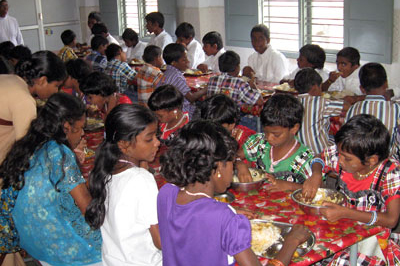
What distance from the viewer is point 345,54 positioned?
491cm

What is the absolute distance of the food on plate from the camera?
6.25 ft

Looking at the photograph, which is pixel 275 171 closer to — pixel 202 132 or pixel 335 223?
pixel 335 223

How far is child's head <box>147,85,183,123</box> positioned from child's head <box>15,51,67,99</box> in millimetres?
671

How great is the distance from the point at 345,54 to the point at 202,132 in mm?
3647

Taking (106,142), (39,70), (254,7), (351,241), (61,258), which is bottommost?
(61,258)

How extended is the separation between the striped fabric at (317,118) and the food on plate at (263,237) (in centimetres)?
196

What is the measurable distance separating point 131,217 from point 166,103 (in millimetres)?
1597

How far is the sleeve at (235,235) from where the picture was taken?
5.10ft

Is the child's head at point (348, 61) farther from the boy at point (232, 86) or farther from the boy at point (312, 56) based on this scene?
the boy at point (232, 86)

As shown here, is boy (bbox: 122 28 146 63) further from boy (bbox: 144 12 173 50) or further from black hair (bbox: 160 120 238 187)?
black hair (bbox: 160 120 238 187)

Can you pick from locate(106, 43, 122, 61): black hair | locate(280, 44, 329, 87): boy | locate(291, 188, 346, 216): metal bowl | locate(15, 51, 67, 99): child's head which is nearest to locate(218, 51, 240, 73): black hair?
locate(280, 44, 329, 87): boy

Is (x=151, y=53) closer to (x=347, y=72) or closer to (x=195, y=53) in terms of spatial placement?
(x=195, y=53)

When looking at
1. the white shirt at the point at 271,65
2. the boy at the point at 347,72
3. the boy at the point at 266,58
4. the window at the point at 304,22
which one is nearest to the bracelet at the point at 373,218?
the boy at the point at 347,72

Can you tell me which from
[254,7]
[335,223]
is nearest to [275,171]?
[335,223]
